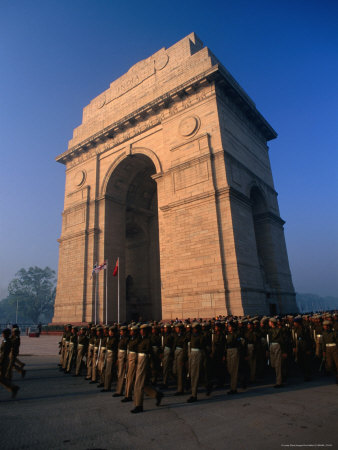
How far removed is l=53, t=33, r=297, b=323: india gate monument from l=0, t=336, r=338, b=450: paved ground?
8.52 metres

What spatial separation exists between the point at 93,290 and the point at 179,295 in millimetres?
7887

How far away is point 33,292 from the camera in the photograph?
7775 cm

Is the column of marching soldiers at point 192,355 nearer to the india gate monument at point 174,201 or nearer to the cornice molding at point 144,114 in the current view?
the india gate monument at point 174,201

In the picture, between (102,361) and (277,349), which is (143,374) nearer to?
(102,361)

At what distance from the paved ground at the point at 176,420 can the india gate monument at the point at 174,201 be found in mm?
8517

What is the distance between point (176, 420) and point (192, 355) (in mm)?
1660

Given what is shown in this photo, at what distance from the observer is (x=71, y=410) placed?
5355mm

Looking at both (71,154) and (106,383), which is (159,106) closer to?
(71,154)

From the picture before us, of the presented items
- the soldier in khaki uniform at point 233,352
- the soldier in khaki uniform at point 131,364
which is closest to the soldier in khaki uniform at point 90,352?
the soldier in khaki uniform at point 131,364

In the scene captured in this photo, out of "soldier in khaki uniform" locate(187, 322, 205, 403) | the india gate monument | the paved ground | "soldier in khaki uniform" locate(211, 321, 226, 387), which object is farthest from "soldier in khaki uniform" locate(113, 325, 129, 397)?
the india gate monument

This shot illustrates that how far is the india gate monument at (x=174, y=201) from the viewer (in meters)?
15.6

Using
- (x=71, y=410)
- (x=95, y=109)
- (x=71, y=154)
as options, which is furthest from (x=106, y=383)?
(x=95, y=109)

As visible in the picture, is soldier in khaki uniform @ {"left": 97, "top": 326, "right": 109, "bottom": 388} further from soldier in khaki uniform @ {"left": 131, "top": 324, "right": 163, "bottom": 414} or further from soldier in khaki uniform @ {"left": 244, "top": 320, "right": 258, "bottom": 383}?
soldier in khaki uniform @ {"left": 244, "top": 320, "right": 258, "bottom": 383}

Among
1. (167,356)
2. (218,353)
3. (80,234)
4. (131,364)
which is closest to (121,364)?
(131,364)
